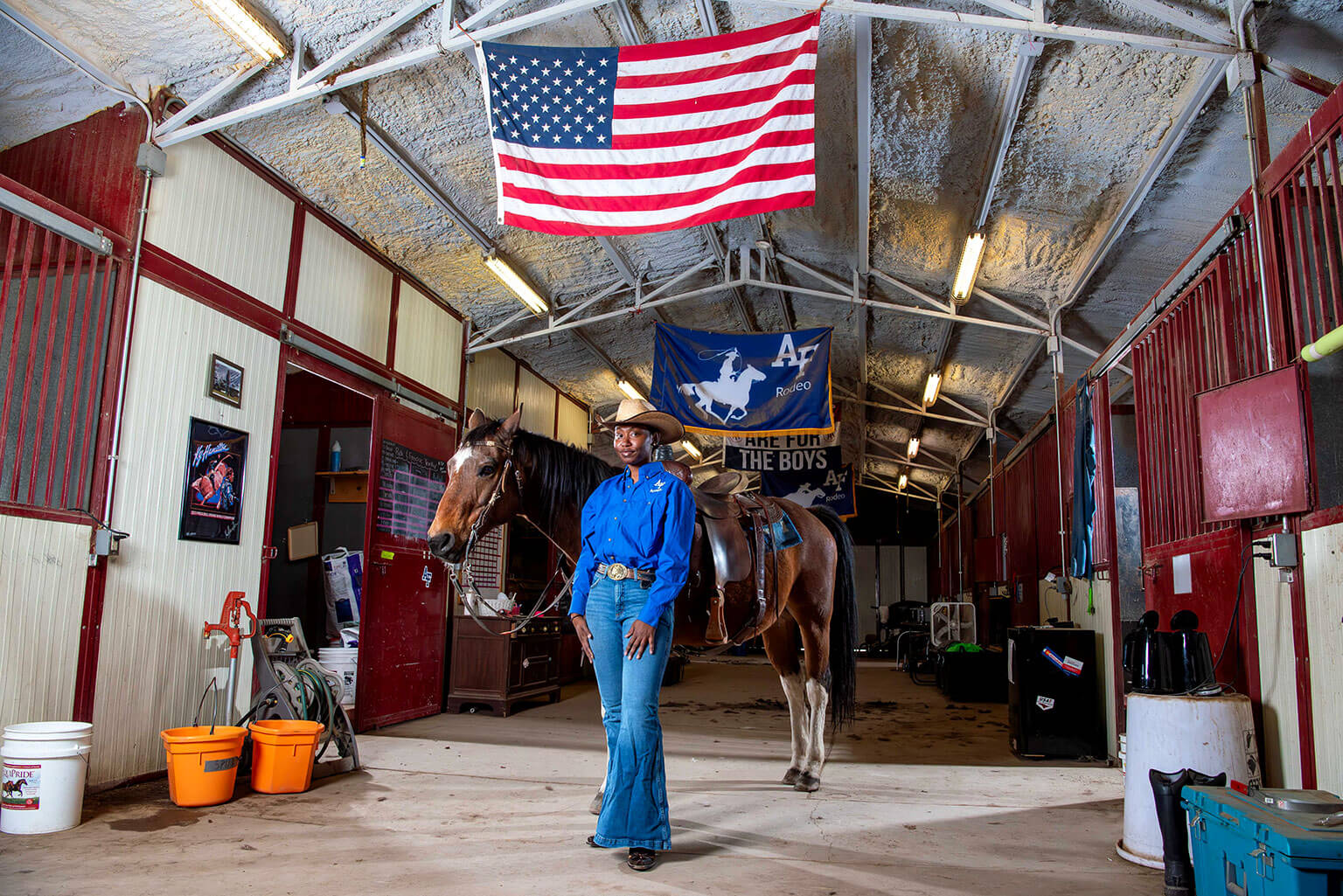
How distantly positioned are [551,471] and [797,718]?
2.02 metres

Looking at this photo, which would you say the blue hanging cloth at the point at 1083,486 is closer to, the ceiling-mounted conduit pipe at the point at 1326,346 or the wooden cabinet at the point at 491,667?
the ceiling-mounted conduit pipe at the point at 1326,346

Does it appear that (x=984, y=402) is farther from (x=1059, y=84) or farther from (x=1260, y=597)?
(x=1260, y=597)

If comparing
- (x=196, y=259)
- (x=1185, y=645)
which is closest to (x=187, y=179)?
(x=196, y=259)

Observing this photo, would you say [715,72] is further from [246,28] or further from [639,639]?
[639,639]

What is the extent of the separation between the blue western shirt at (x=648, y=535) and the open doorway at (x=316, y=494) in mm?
5147

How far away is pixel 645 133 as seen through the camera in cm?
443

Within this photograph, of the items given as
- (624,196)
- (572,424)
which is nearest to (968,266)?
(624,196)

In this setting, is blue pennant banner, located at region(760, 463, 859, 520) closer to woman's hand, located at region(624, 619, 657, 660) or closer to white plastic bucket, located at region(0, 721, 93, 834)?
woman's hand, located at region(624, 619, 657, 660)

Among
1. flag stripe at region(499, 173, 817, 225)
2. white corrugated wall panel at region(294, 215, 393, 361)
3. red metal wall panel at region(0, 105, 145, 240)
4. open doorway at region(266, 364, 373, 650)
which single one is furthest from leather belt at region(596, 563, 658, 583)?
open doorway at region(266, 364, 373, 650)

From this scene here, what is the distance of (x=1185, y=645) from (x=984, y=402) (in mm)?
8773

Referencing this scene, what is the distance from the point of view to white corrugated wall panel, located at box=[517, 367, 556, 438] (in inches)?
387

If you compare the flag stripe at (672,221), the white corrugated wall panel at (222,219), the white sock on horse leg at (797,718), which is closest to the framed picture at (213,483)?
the white corrugated wall panel at (222,219)

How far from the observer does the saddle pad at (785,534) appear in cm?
444

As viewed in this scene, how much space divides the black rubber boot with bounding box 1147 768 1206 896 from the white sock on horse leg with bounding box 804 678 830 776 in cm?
196
